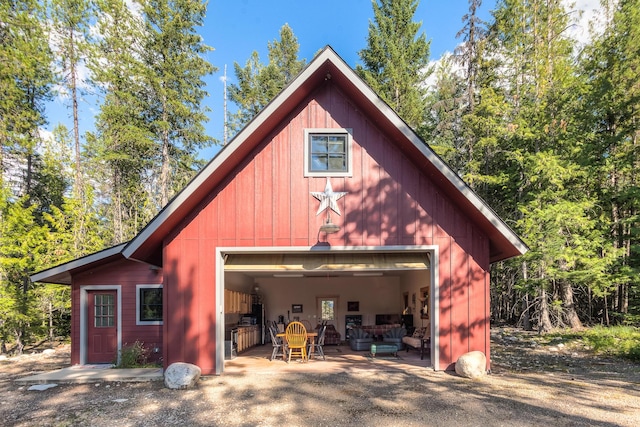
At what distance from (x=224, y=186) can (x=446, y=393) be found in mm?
5837

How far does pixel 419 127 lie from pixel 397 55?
4023 mm

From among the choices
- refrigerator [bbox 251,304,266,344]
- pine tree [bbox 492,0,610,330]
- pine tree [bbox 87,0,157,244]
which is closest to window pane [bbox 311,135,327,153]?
refrigerator [bbox 251,304,266,344]

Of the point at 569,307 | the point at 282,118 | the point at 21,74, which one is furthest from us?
the point at 569,307

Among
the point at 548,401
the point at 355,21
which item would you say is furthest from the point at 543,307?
the point at 355,21

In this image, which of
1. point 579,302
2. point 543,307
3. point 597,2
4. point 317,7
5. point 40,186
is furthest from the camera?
point 40,186

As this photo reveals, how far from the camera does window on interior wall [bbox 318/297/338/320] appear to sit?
1623 cm

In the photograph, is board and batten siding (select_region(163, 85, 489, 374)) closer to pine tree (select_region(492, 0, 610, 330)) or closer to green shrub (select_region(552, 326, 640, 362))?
green shrub (select_region(552, 326, 640, 362))

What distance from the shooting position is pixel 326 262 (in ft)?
30.1

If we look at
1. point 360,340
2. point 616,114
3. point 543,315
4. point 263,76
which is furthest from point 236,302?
point 263,76

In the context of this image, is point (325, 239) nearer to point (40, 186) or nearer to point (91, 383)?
point (91, 383)

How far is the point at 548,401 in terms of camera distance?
21.3 feet

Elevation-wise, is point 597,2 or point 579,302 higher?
point 597,2

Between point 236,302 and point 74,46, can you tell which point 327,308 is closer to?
point 236,302

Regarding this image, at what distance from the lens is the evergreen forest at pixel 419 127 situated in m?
14.7
